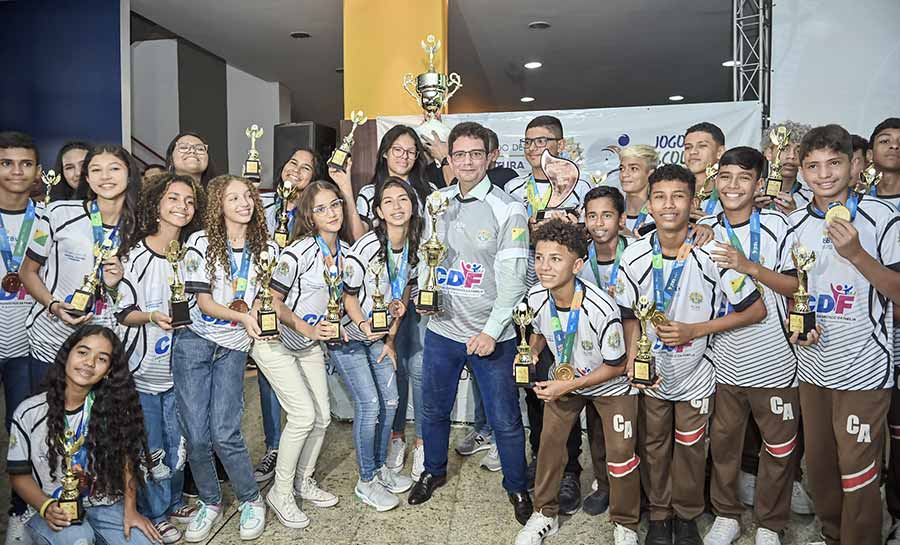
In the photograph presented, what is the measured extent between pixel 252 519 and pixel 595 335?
1.74 m

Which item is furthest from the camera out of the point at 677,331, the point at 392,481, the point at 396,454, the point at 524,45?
the point at 524,45

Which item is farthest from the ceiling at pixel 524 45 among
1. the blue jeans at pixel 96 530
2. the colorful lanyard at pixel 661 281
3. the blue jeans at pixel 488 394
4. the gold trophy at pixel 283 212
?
the blue jeans at pixel 96 530

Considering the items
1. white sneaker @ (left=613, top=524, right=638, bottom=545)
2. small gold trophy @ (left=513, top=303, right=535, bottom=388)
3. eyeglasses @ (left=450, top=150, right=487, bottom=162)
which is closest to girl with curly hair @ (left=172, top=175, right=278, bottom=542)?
eyeglasses @ (left=450, top=150, right=487, bottom=162)

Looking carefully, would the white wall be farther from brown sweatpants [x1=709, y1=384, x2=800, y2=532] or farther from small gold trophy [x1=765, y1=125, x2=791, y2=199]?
brown sweatpants [x1=709, y1=384, x2=800, y2=532]

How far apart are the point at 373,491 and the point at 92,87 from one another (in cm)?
627

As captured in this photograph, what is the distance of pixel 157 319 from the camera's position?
3.03 metres

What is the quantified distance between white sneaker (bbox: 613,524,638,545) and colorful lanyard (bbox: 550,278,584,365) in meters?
0.76

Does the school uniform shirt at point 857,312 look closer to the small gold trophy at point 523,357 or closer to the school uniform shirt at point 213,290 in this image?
the small gold trophy at point 523,357

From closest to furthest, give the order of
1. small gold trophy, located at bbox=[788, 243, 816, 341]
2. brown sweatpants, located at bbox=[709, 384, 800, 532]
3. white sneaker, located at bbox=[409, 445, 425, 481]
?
small gold trophy, located at bbox=[788, 243, 816, 341], brown sweatpants, located at bbox=[709, 384, 800, 532], white sneaker, located at bbox=[409, 445, 425, 481]

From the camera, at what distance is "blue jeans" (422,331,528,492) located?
10.6ft

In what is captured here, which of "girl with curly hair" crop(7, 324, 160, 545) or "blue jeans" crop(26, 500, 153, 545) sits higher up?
"girl with curly hair" crop(7, 324, 160, 545)

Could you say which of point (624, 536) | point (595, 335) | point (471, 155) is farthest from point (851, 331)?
point (471, 155)

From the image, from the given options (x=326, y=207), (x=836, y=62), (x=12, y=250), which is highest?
(x=836, y=62)

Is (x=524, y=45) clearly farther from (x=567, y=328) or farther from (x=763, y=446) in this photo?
(x=763, y=446)
